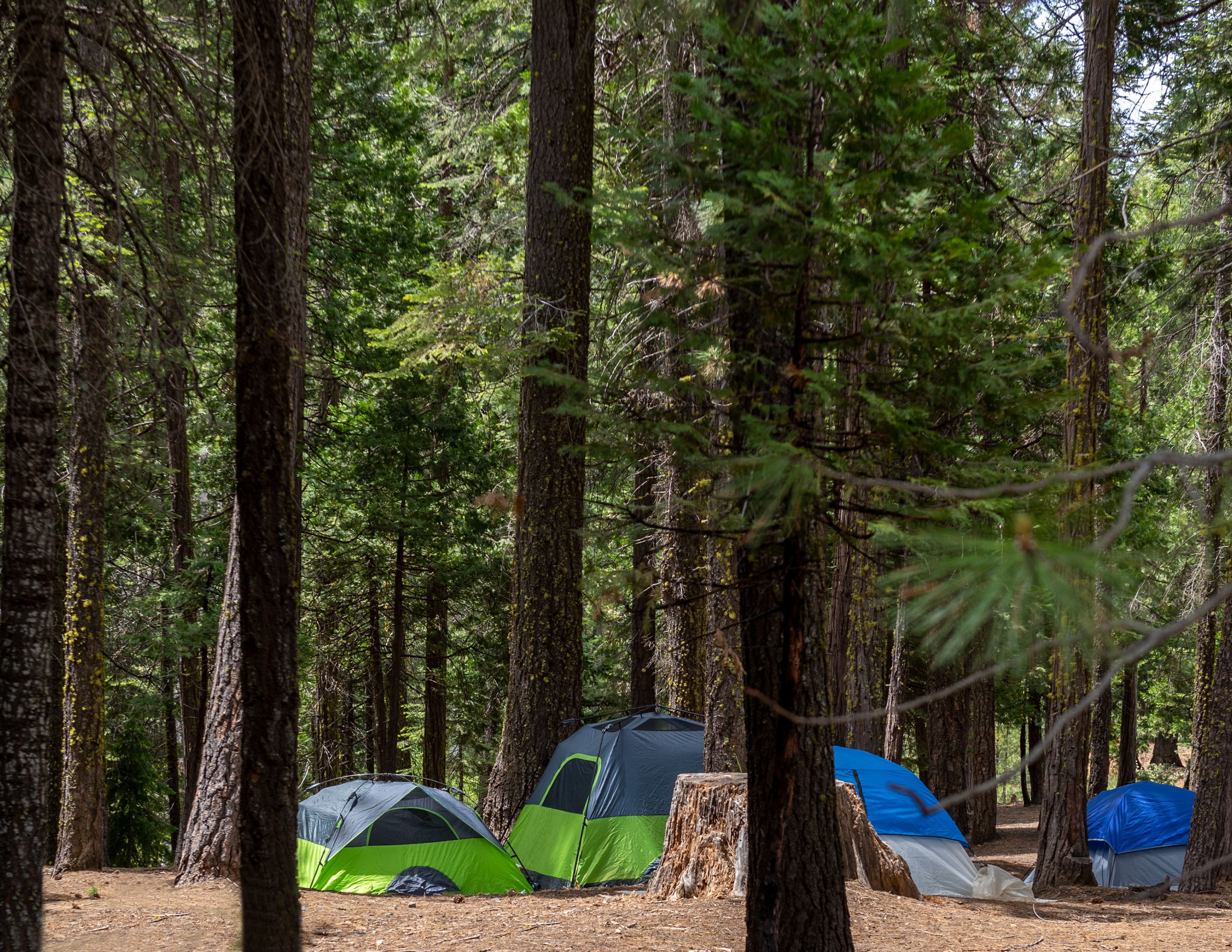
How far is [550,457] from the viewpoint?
8.90 metres

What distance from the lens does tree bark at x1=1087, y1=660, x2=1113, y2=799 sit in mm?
12422

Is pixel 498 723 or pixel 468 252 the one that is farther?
pixel 498 723

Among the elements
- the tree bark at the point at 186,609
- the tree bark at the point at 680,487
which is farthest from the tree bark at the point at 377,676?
the tree bark at the point at 680,487

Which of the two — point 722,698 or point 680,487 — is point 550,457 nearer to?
point 680,487

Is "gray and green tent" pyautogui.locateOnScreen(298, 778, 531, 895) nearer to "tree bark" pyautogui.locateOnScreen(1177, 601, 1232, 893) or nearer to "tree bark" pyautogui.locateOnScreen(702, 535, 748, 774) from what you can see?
"tree bark" pyautogui.locateOnScreen(702, 535, 748, 774)

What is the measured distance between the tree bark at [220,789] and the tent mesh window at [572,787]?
105 inches

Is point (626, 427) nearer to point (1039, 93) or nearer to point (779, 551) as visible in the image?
point (779, 551)

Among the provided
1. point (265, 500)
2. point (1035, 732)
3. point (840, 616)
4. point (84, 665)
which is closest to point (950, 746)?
point (840, 616)

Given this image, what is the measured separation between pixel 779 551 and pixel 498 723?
14.7m

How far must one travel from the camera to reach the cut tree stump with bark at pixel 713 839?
21.3 feet

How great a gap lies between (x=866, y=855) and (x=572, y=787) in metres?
2.61

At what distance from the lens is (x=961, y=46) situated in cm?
1045

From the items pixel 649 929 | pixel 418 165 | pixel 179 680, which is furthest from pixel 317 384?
pixel 649 929

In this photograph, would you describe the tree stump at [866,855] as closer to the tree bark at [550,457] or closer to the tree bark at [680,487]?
the tree bark at [680,487]
